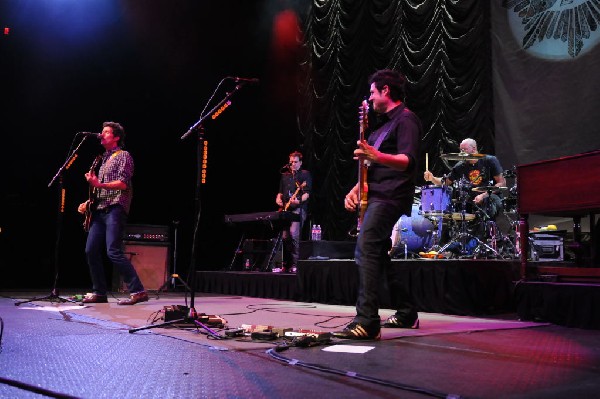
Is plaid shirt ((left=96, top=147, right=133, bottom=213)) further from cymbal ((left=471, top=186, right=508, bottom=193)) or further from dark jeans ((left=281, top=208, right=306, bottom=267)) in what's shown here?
cymbal ((left=471, top=186, right=508, bottom=193))

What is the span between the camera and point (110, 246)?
20.4 ft

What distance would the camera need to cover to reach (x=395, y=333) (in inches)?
160

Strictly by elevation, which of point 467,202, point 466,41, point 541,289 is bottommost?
point 541,289

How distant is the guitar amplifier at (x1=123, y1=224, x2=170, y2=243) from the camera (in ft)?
31.2

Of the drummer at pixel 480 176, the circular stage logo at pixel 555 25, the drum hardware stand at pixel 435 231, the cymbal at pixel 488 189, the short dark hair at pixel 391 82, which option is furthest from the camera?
the drum hardware stand at pixel 435 231

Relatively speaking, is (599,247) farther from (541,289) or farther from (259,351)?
(259,351)

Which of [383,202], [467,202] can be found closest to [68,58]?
[467,202]

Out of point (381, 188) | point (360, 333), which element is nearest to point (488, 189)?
point (381, 188)

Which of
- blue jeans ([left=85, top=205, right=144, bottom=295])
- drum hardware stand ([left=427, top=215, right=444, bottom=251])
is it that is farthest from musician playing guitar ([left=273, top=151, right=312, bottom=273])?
blue jeans ([left=85, top=205, right=144, bottom=295])

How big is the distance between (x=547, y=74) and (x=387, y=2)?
3.58m

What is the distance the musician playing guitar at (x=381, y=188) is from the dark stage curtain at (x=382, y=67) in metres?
5.75

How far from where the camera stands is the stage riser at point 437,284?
5730mm

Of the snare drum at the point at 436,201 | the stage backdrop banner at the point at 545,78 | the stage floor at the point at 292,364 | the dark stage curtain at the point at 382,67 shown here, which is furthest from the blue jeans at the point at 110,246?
the stage backdrop banner at the point at 545,78

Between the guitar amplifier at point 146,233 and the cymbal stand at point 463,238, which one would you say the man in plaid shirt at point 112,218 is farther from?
the cymbal stand at point 463,238
